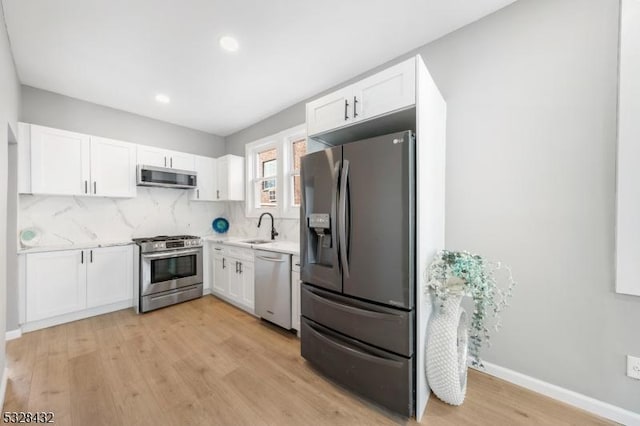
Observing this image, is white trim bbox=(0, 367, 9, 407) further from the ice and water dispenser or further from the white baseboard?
the white baseboard

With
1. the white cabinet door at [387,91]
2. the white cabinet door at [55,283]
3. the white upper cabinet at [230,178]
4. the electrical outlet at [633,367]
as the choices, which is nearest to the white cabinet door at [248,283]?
the white upper cabinet at [230,178]

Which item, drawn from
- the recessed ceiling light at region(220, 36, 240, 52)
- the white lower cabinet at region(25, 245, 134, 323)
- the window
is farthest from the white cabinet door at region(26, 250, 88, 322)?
the recessed ceiling light at region(220, 36, 240, 52)

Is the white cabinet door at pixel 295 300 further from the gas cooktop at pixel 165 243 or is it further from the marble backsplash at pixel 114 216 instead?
the marble backsplash at pixel 114 216

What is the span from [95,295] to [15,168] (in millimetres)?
1631

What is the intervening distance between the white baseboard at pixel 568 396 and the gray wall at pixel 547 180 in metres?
0.04

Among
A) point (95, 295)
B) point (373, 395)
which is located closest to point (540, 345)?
point (373, 395)

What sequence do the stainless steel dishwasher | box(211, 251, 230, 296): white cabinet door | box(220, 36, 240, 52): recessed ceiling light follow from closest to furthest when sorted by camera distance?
box(220, 36, 240, 52): recessed ceiling light → the stainless steel dishwasher → box(211, 251, 230, 296): white cabinet door

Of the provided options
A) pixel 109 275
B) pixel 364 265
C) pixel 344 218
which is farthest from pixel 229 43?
pixel 109 275

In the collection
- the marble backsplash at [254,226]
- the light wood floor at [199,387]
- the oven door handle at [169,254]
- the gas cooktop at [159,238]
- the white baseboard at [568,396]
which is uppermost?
the marble backsplash at [254,226]

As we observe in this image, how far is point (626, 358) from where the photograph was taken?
150cm

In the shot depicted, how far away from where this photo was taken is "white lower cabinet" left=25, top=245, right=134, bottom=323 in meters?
2.74

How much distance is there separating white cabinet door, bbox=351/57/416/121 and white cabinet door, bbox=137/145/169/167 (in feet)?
10.5

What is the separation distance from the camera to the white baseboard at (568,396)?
152 cm

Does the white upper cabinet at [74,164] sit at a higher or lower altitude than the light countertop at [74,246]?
higher
